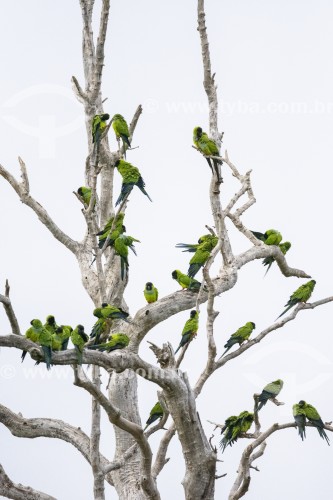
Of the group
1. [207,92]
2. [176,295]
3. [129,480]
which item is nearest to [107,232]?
[176,295]

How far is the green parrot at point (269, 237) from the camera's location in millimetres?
12664

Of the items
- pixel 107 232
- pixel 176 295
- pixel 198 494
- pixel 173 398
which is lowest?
pixel 198 494

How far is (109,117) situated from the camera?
12359mm

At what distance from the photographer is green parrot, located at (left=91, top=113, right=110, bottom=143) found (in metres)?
12.3

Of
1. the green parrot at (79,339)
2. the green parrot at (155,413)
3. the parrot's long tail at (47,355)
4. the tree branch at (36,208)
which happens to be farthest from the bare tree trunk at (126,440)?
the parrot's long tail at (47,355)

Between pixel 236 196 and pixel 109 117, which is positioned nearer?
pixel 236 196

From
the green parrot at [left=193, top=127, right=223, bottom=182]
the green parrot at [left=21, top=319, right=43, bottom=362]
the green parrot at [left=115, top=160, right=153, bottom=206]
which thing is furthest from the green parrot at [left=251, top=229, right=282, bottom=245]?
the green parrot at [left=21, top=319, right=43, bottom=362]

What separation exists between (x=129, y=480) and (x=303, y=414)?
7.54 ft

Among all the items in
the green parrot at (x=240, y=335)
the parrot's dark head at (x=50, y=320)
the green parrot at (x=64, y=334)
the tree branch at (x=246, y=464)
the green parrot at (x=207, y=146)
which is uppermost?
the green parrot at (x=207, y=146)

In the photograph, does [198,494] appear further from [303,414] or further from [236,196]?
[236,196]

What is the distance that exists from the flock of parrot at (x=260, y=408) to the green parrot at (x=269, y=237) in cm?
200

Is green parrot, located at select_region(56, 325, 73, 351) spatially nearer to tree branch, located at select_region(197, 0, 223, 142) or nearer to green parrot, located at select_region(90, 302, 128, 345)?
green parrot, located at select_region(90, 302, 128, 345)

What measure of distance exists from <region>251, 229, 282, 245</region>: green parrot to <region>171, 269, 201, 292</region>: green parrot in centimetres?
136

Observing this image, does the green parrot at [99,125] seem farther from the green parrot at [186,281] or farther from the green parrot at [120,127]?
the green parrot at [186,281]
